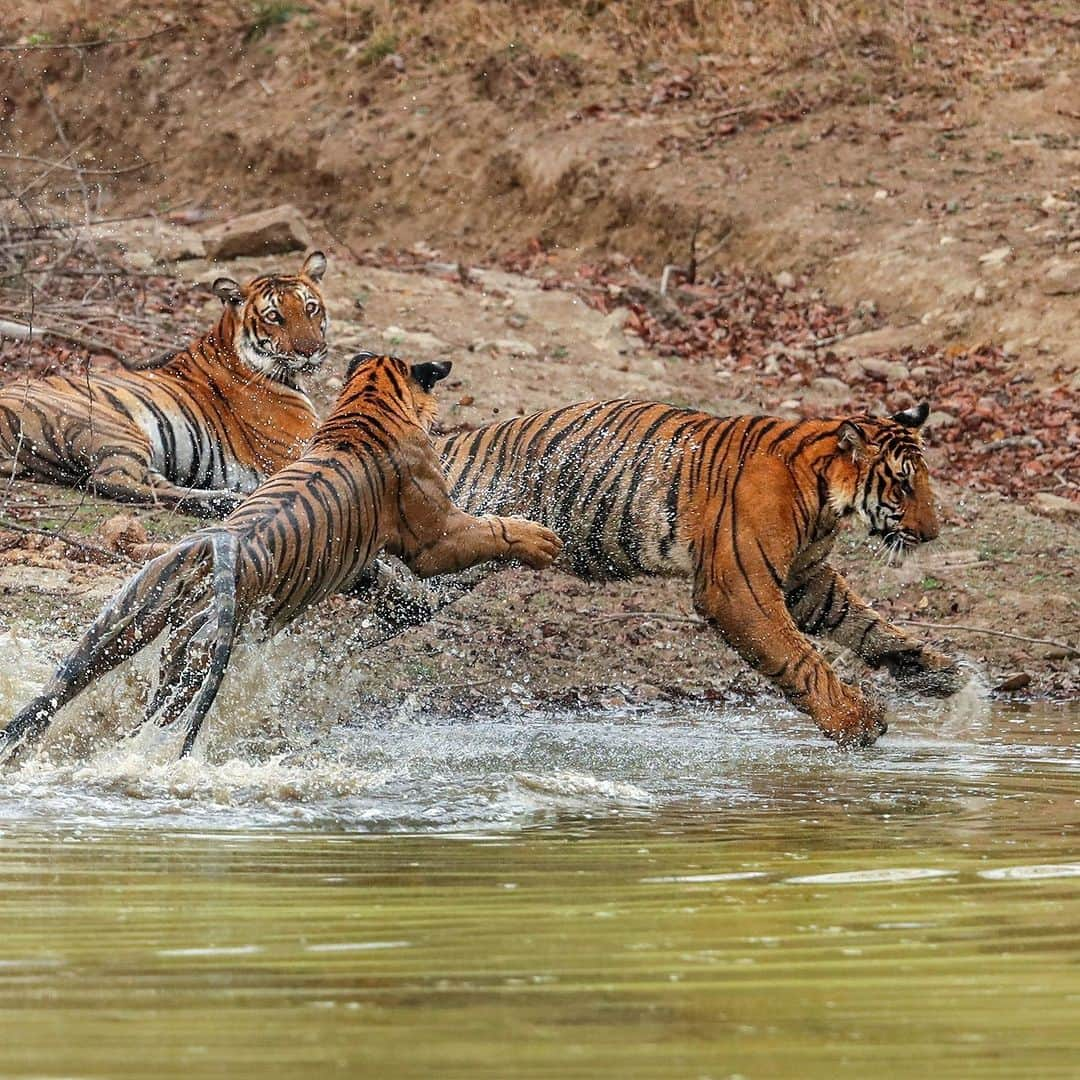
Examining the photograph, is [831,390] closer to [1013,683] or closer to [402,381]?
[1013,683]

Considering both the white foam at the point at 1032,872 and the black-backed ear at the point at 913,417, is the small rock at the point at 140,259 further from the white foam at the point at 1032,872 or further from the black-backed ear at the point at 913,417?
the white foam at the point at 1032,872

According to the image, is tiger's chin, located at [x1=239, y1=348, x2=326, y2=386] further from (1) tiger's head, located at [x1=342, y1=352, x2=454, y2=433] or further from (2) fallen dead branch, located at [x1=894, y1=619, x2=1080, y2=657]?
(2) fallen dead branch, located at [x1=894, y1=619, x2=1080, y2=657]

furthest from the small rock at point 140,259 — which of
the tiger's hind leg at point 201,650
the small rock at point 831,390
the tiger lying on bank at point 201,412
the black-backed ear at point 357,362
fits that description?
the tiger's hind leg at point 201,650

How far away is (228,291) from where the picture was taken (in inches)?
350

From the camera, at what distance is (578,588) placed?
848 cm

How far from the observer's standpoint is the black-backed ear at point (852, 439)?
6.62 metres

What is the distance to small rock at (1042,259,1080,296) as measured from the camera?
1178 cm

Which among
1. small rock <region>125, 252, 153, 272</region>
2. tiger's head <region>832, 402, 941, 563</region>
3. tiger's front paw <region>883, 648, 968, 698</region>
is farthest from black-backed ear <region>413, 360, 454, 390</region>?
small rock <region>125, 252, 153, 272</region>

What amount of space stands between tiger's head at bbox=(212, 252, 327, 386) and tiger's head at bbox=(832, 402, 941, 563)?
2.95 meters

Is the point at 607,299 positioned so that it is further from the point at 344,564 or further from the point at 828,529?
the point at 344,564

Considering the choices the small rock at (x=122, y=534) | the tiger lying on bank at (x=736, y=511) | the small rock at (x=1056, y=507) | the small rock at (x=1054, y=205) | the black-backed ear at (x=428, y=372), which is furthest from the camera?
the small rock at (x=1054, y=205)

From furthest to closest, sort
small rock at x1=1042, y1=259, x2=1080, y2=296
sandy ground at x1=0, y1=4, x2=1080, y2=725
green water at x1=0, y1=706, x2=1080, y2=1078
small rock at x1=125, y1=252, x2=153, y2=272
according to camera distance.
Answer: small rock at x1=125, y1=252, x2=153, y2=272, small rock at x1=1042, y1=259, x2=1080, y2=296, sandy ground at x1=0, y1=4, x2=1080, y2=725, green water at x1=0, y1=706, x2=1080, y2=1078

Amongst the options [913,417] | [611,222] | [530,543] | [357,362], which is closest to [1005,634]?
[913,417]

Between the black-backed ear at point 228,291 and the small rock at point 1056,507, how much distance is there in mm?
3765
